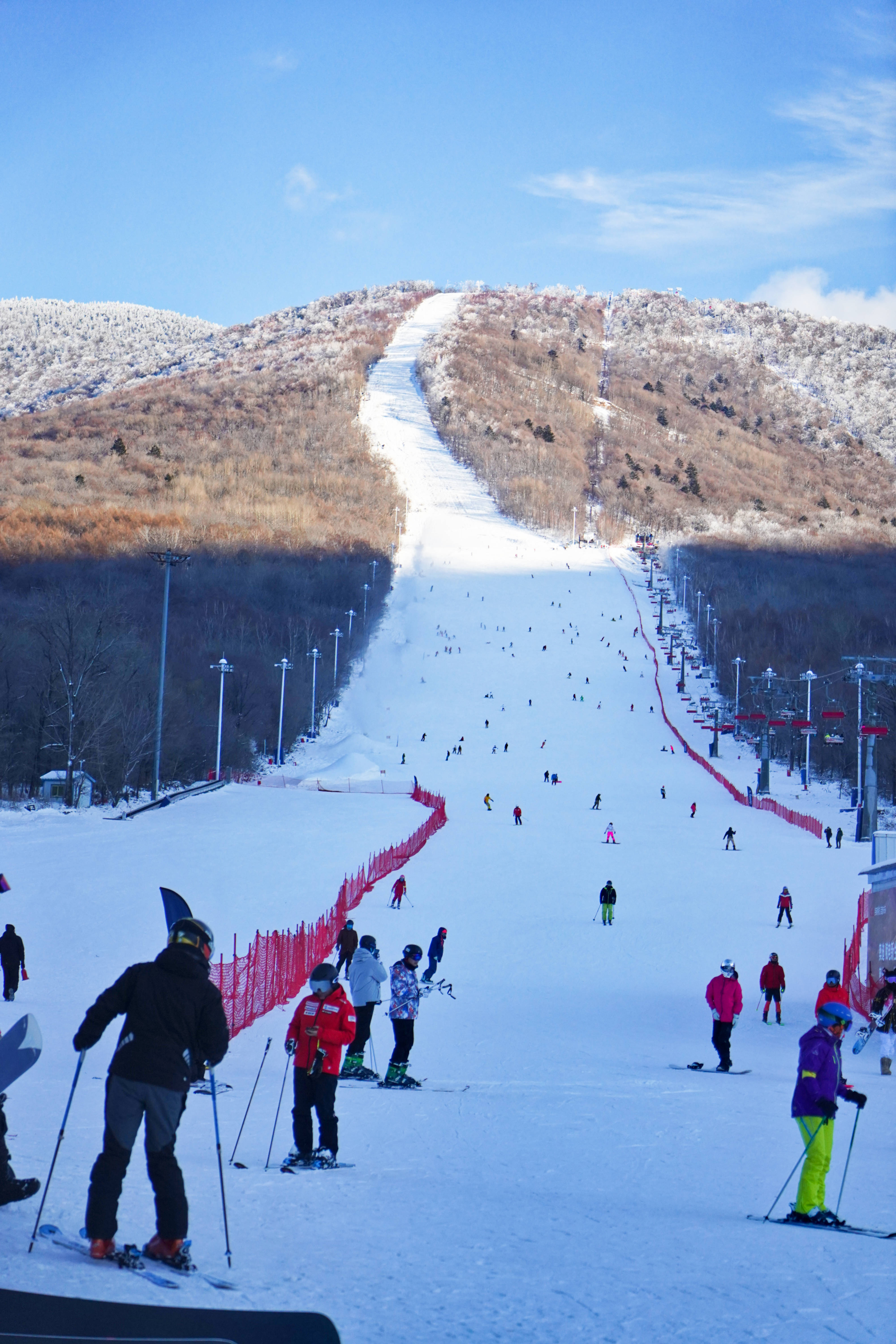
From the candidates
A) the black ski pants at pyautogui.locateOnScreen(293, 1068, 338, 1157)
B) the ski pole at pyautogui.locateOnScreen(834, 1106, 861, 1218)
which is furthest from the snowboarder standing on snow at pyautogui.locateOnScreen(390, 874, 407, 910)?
the black ski pants at pyautogui.locateOnScreen(293, 1068, 338, 1157)

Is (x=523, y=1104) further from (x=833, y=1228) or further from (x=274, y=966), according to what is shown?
(x=274, y=966)

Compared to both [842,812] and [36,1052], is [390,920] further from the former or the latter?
[842,812]

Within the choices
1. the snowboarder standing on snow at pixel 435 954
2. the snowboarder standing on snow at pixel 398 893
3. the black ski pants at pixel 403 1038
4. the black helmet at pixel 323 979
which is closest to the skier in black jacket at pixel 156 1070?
the black helmet at pixel 323 979

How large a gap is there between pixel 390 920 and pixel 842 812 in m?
26.9

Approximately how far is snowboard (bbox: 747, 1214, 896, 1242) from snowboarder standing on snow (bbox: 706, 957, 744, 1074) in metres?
4.73

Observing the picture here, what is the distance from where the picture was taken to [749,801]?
39125mm

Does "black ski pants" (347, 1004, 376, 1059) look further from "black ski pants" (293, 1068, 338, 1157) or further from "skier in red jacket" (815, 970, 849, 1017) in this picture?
"skier in red jacket" (815, 970, 849, 1017)

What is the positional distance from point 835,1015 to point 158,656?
51.0 meters

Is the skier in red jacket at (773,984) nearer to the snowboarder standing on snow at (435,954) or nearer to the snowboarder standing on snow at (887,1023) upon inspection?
the snowboarder standing on snow at (887,1023)

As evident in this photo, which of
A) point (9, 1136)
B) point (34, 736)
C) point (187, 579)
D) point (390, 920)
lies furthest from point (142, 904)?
point (187, 579)

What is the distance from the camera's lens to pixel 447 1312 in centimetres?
437

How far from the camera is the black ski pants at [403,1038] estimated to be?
911cm

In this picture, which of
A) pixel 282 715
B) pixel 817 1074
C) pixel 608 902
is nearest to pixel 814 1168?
pixel 817 1074

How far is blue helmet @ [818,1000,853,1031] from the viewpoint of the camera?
593 cm
